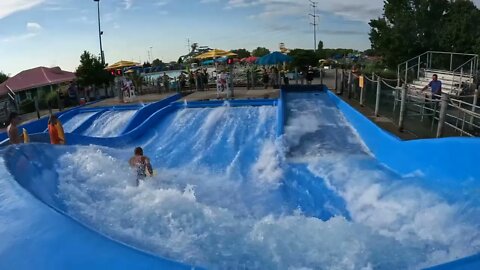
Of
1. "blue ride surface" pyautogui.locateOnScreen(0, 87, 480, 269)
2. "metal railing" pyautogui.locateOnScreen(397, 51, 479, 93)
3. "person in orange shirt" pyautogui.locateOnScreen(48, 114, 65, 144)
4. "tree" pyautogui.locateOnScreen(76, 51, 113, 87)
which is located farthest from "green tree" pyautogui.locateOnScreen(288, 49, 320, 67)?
"person in orange shirt" pyautogui.locateOnScreen(48, 114, 65, 144)

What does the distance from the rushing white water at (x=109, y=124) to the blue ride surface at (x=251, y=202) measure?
1.96m

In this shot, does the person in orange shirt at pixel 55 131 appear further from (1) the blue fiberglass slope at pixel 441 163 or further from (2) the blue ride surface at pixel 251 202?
(1) the blue fiberglass slope at pixel 441 163

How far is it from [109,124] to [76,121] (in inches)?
70.6

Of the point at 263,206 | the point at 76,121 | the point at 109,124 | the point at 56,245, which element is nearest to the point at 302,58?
the point at 76,121

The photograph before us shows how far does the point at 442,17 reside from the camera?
86.3 ft

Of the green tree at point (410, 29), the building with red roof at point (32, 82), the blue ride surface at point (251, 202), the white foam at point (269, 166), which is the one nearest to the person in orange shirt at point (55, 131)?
the blue ride surface at point (251, 202)

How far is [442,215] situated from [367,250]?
4.89ft

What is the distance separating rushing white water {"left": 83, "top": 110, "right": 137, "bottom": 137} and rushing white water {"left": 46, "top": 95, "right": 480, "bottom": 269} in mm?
2582

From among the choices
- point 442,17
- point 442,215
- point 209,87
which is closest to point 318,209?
point 442,215

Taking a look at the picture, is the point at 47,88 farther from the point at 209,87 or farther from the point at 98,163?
the point at 98,163

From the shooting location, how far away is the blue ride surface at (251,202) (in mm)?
3865

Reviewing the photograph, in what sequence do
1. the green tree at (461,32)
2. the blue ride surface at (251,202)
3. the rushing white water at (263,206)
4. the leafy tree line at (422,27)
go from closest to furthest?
the blue ride surface at (251,202) → the rushing white water at (263,206) → the green tree at (461,32) → the leafy tree line at (422,27)

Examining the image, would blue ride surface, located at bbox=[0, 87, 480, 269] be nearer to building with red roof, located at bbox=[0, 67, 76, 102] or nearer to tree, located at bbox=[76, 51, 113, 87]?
tree, located at bbox=[76, 51, 113, 87]

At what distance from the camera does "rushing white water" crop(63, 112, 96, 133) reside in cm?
1401
